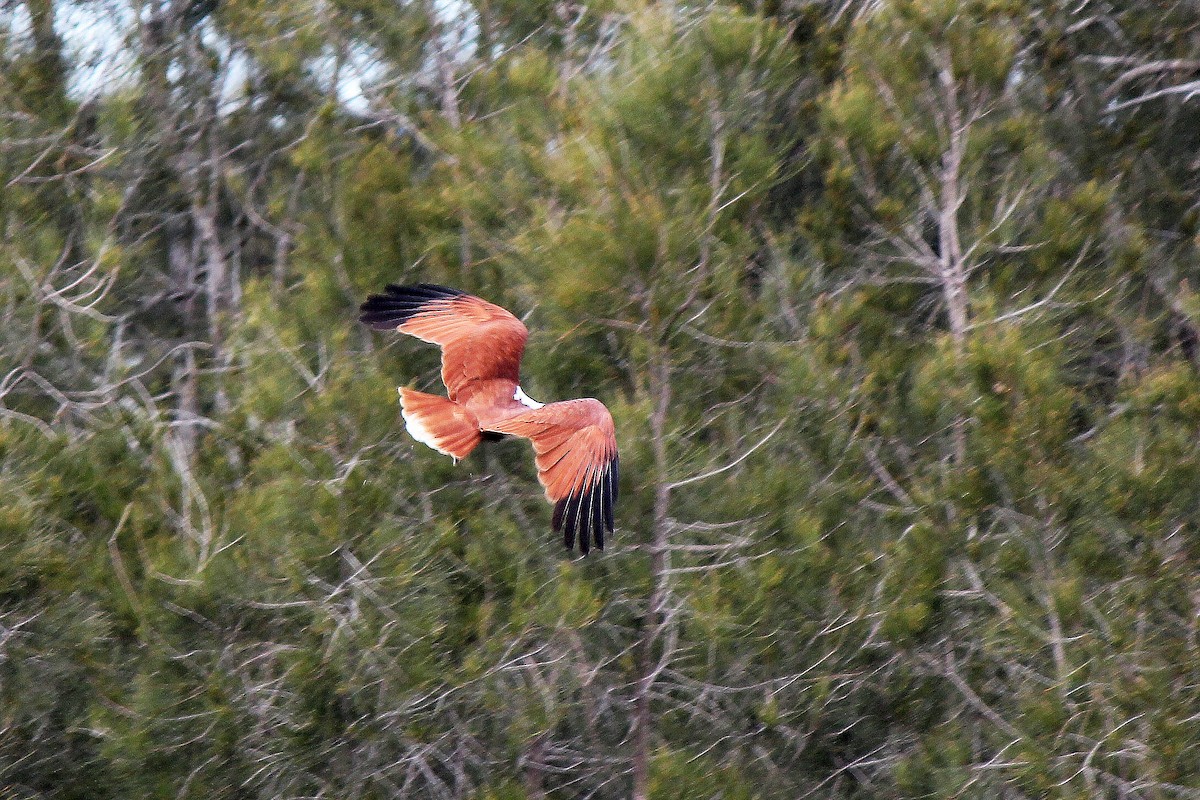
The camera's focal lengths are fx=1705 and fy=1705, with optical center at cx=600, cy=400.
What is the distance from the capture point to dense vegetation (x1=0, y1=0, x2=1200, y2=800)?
271 inches

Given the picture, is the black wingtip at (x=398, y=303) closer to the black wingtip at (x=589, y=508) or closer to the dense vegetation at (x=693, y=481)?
the dense vegetation at (x=693, y=481)

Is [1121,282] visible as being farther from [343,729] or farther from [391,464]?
[343,729]

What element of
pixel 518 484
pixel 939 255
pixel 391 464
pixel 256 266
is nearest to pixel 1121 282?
pixel 939 255

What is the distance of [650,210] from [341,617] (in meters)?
2.09

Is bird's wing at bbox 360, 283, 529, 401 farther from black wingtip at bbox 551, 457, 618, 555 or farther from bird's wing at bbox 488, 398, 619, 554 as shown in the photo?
black wingtip at bbox 551, 457, 618, 555

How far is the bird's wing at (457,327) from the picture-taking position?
19.5ft

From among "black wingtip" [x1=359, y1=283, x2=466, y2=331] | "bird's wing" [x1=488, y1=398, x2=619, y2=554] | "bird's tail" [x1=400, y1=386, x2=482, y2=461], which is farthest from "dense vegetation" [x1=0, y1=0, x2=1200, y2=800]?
"bird's wing" [x1=488, y1=398, x2=619, y2=554]

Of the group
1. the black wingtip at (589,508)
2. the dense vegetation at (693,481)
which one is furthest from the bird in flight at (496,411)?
the dense vegetation at (693,481)

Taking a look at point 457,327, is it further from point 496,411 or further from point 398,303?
point 496,411

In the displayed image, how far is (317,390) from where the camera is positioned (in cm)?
750

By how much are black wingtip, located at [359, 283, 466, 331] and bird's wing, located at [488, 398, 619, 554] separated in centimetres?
104

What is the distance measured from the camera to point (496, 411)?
5.80 metres

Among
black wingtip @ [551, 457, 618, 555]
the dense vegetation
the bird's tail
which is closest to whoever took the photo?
black wingtip @ [551, 457, 618, 555]

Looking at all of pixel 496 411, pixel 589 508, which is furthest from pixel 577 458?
pixel 496 411
